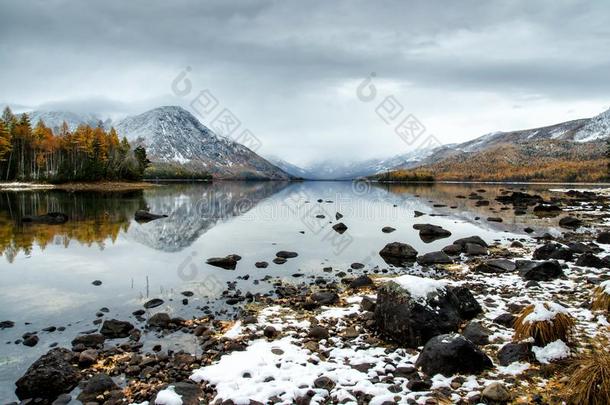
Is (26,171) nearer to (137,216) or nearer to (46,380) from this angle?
(137,216)

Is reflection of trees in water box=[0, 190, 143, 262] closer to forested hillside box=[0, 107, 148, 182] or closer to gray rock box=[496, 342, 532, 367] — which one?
gray rock box=[496, 342, 532, 367]

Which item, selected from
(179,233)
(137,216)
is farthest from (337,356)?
(137,216)

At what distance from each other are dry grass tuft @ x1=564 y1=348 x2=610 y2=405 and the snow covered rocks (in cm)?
515

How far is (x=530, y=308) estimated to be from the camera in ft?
45.0

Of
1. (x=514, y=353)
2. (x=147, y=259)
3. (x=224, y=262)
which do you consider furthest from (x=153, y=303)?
(x=514, y=353)

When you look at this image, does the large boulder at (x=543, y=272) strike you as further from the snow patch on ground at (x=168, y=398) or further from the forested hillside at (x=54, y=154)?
the forested hillside at (x=54, y=154)

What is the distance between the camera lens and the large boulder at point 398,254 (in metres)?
31.6

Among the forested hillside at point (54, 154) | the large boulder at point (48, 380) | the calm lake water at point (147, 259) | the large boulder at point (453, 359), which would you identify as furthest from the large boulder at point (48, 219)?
the forested hillside at point (54, 154)

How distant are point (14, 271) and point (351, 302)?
23667 millimetres

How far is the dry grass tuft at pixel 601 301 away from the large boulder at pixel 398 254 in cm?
1566

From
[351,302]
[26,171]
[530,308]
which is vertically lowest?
[351,302]

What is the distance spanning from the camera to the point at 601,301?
15.7 meters

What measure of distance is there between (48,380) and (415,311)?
1217cm

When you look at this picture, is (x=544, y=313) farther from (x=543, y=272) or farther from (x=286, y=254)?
(x=286, y=254)
